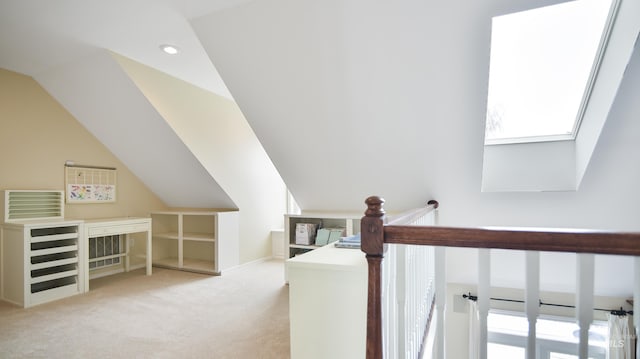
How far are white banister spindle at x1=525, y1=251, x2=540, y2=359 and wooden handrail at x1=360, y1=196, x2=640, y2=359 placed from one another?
0.23 ft

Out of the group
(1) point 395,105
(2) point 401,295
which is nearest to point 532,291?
(2) point 401,295

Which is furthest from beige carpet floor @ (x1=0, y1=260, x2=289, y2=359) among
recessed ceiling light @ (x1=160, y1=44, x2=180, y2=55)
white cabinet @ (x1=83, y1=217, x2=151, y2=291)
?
recessed ceiling light @ (x1=160, y1=44, x2=180, y2=55)

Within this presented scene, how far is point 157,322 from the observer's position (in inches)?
99.0

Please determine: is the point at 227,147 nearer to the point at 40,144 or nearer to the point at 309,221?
the point at 309,221

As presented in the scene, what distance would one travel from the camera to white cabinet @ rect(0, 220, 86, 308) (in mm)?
2848

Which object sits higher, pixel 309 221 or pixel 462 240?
pixel 462 240

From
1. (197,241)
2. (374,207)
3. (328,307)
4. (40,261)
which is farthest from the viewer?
(197,241)

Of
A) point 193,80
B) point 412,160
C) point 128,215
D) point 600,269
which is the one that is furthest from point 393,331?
point 128,215

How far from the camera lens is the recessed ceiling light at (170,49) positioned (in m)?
2.66

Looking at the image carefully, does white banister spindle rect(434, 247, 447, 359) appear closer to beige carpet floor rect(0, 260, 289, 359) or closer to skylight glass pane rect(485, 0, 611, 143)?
beige carpet floor rect(0, 260, 289, 359)

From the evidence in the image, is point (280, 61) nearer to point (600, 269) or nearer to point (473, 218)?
point (473, 218)

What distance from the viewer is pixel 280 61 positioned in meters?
2.36

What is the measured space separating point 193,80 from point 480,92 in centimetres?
278

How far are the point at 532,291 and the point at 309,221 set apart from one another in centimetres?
314
